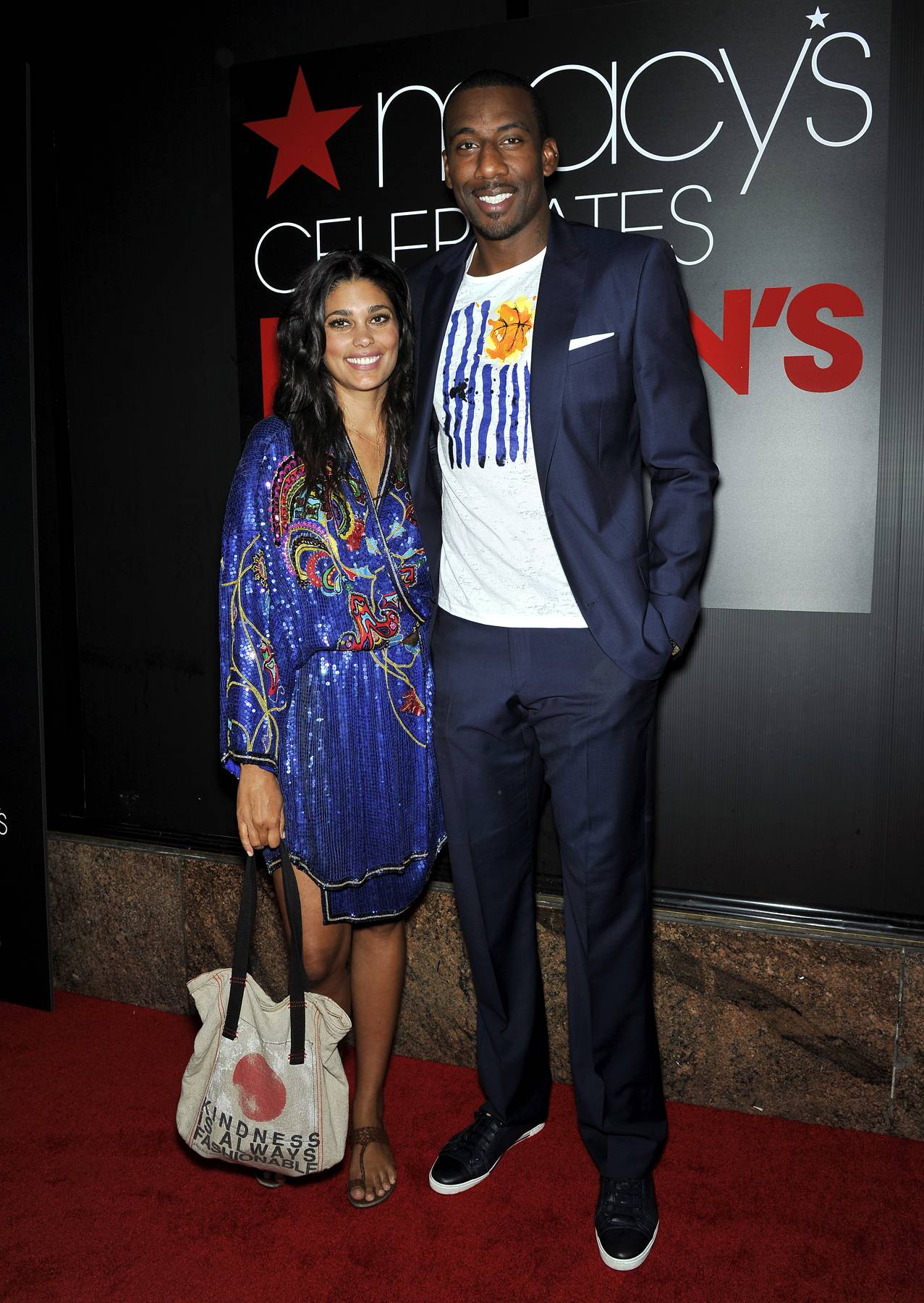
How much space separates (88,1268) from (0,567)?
1850mm

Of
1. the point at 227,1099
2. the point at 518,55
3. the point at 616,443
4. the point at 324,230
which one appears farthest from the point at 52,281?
the point at 227,1099

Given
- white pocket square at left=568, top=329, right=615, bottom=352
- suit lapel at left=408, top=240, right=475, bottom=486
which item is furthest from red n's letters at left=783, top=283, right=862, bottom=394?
suit lapel at left=408, top=240, right=475, bottom=486

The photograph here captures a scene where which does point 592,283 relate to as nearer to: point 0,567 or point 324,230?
point 324,230

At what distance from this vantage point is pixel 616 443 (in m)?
2.04

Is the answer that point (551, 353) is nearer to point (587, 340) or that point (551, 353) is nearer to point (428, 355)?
point (587, 340)

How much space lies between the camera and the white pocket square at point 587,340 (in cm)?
200

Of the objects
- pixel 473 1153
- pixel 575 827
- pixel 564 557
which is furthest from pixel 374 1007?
pixel 564 557

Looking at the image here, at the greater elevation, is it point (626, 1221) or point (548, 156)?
point (548, 156)

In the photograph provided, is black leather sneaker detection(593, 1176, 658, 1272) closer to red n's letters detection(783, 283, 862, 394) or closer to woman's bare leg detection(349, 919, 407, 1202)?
woman's bare leg detection(349, 919, 407, 1202)

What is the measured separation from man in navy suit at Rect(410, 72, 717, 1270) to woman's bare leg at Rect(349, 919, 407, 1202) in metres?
0.18

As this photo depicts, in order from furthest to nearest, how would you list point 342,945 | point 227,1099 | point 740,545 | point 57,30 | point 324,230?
point 57,30
point 324,230
point 740,545
point 342,945
point 227,1099

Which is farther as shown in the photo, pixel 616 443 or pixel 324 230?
pixel 324 230

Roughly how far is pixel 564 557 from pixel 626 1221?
4.35 feet

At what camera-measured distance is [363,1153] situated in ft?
7.52
